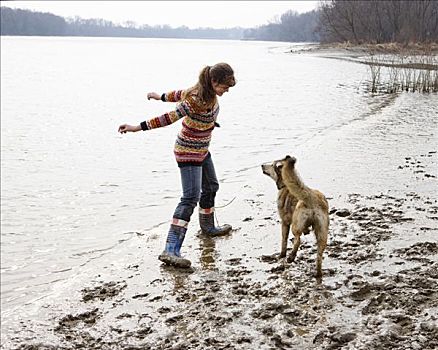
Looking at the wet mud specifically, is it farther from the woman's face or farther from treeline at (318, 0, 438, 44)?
treeline at (318, 0, 438, 44)

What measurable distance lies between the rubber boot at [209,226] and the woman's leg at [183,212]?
834 millimetres

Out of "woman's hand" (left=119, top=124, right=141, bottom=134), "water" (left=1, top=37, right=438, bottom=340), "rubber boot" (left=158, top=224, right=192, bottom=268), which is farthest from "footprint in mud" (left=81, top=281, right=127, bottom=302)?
"woman's hand" (left=119, top=124, right=141, bottom=134)

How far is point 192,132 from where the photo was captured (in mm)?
5406

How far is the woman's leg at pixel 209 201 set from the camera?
6.20m

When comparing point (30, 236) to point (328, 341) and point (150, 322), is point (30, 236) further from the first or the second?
point (328, 341)

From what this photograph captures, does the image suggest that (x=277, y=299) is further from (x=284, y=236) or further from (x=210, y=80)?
(x=210, y=80)

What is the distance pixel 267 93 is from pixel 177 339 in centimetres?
2571

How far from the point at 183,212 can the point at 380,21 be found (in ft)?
167

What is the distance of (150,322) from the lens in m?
4.62

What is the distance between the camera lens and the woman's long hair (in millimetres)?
5050

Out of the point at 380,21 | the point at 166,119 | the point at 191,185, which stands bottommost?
the point at 191,185

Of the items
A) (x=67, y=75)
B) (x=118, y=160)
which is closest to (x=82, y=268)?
(x=118, y=160)

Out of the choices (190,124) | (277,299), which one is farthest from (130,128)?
(277,299)

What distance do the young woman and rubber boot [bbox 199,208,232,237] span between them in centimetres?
30
